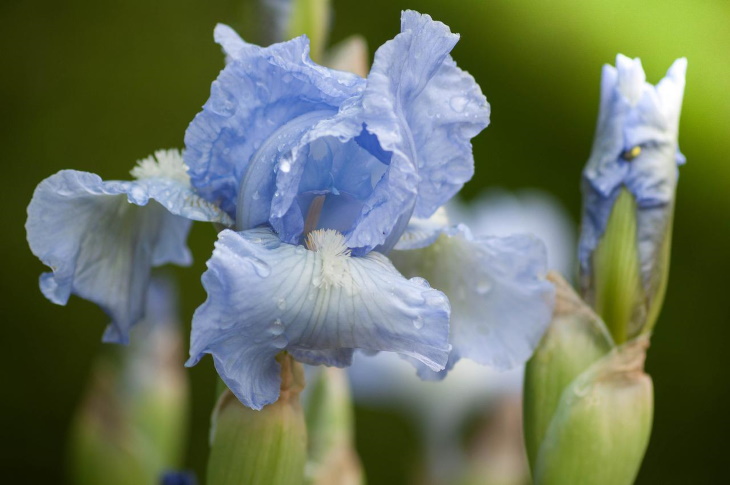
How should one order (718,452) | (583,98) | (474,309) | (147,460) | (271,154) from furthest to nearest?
1. (718,452)
2. (583,98)
3. (147,460)
4. (474,309)
5. (271,154)

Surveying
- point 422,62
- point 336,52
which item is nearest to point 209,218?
point 422,62

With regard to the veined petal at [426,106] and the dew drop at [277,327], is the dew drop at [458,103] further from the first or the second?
the dew drop at [277,327]

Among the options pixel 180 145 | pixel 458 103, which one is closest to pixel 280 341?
pixel 458 103

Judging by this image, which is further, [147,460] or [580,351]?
[147,460]

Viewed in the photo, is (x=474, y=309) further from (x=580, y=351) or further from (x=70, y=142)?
(x=70, y=142)

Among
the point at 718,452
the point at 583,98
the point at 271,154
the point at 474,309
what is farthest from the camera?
the point at 718,452

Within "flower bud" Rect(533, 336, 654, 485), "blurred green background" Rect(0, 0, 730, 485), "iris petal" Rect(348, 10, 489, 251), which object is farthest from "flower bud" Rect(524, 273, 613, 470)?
"blurred green background" Rect(0, 0, 730, 485)

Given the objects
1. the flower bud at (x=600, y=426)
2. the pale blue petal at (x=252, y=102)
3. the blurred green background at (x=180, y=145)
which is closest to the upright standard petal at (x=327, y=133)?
the pale blue petal at (x=252, y=102)

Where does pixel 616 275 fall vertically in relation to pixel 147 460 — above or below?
above
